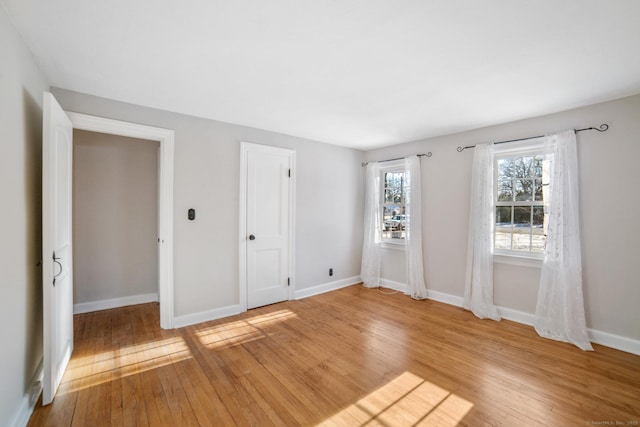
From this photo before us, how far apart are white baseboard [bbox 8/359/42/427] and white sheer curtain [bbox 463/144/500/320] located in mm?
4290

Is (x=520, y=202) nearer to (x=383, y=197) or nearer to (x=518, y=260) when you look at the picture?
(x=518, y=260)

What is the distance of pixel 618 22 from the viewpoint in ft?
5.34

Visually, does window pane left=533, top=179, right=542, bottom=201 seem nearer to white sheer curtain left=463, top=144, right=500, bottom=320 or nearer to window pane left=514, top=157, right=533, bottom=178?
window pane left=514, top=157, right=533, bottom=178

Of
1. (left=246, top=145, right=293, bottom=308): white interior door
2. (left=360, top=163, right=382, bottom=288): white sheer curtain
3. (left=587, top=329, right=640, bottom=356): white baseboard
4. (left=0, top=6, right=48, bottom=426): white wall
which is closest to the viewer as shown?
(left=0, top=6, right=48, bottom=426): white wall

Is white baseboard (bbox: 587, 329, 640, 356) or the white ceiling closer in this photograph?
the white ceiling

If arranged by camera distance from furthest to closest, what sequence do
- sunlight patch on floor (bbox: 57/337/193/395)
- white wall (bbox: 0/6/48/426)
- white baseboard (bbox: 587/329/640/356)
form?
white baseboard (bbox: 587/329/640/356) → sunlight patch on floor (bbox: 57/337/193/395) → white wall (bbox: 0/6/48/426)

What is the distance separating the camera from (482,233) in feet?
11.8

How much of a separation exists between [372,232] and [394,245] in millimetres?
440

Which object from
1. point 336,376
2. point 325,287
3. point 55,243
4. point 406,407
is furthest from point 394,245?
point 55,243

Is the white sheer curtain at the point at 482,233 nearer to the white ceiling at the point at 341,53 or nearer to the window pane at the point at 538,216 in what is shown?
the window pane at the point at 538,216

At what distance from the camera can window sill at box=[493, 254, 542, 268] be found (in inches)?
130

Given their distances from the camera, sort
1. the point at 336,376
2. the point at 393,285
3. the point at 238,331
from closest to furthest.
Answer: the point at 336,376, the point at 238,331, the point at 393,285

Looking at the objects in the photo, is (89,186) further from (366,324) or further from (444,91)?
(444,91)

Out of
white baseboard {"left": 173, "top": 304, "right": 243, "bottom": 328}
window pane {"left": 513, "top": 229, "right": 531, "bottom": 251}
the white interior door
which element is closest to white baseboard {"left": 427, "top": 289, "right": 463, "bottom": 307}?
window pane {"left": 513, "top": 229, "right": 531, "bottom": 251}
